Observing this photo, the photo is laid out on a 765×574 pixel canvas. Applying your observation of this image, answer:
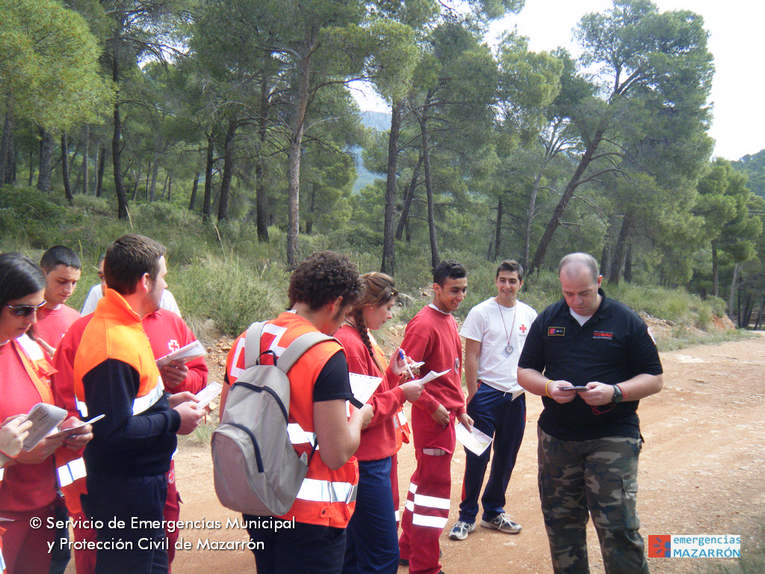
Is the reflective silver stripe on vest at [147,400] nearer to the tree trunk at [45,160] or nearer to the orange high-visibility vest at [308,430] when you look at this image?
the orange high-visibility vest at [308,430]

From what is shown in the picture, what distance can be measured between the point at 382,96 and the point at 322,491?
11.4 metres

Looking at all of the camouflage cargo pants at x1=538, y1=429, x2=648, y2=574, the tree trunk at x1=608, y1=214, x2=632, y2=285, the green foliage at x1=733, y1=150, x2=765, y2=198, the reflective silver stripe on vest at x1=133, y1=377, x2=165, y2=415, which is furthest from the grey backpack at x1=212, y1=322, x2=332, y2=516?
the green foliage at x1=733, y1=150, x2=765, y2=198

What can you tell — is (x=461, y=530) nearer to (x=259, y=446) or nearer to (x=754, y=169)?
(x=259, y=446)

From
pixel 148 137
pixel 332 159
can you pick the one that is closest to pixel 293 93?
pixel 332 159

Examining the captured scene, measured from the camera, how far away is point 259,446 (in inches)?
73.2

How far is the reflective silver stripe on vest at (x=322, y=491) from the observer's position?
205 centimetres

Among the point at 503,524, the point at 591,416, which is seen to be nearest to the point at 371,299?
the point at 591,416

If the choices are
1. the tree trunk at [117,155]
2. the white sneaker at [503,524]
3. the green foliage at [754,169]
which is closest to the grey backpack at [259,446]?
the white sneaker at [503,524]

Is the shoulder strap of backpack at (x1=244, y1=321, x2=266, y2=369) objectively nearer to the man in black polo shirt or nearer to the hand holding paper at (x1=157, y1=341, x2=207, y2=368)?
the hand holding paper at (x1=157, y1=341, x2=207, y2=368)

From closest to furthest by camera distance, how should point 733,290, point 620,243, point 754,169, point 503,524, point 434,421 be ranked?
1. point 434,421
2. point 503,524
3. point 620,243
4. point 733,290
5. point 754,169

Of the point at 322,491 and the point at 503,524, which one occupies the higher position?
the point at 322,491

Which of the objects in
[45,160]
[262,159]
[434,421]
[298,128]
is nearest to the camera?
[434,421]

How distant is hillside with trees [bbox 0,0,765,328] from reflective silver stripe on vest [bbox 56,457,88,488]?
25.1 feet

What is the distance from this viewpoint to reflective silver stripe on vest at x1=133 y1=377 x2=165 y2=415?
216 cm
